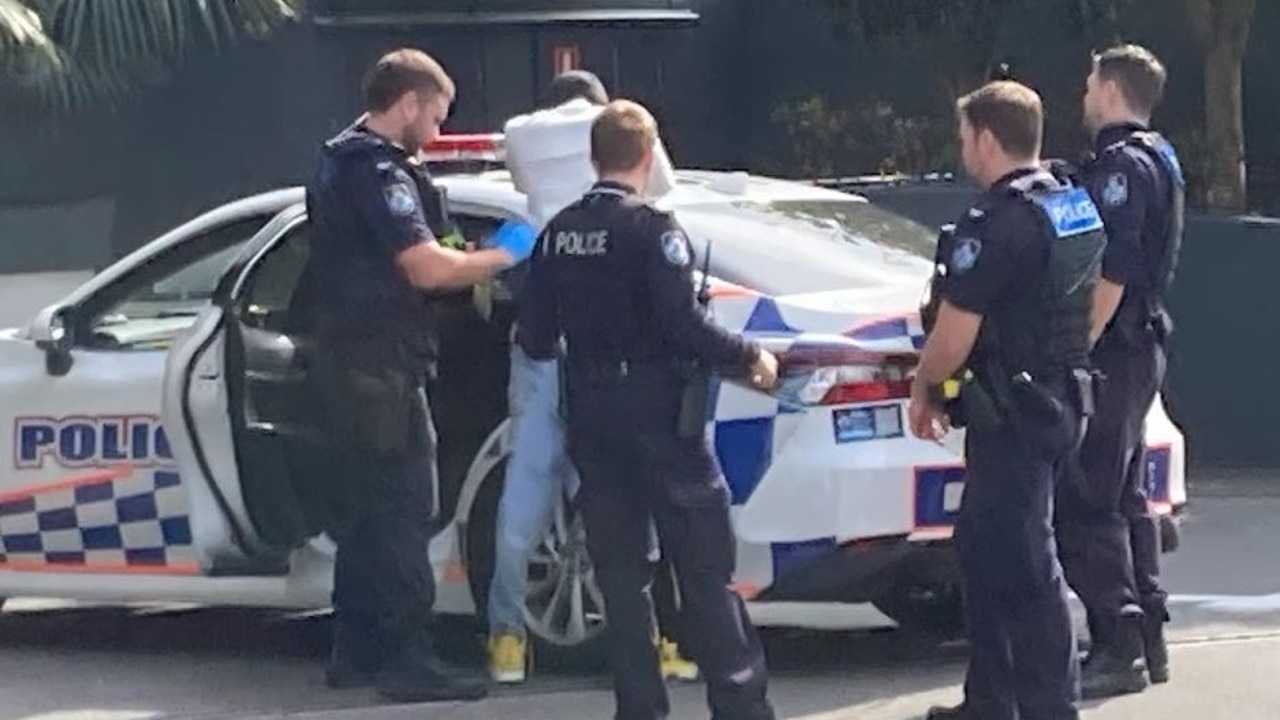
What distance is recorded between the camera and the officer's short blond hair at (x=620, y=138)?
20.3 ft

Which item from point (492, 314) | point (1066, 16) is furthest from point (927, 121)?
point (492, 314)

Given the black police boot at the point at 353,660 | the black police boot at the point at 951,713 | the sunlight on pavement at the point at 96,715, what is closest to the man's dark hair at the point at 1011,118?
the black police boot at the point at 951,713

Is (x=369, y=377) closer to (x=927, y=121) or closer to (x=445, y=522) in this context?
(x=445, y=522)

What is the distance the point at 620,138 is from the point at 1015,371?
3.61 feet

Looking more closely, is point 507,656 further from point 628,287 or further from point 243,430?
point 628,287

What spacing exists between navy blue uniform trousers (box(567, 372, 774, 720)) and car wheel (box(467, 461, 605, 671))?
80cm

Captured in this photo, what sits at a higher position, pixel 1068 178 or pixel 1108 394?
pixel 1068 178

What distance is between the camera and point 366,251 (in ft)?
22.7

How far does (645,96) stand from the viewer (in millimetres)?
16109

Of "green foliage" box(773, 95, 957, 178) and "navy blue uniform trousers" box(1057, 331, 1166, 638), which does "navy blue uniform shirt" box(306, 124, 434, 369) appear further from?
"green foliage" box(773, 95, 957, 178)

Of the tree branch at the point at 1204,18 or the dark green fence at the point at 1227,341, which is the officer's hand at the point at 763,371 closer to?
the dark green fence at the point at 1227,341

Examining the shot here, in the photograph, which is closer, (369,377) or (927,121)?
(369,377)

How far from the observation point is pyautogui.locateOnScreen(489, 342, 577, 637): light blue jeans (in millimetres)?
6949

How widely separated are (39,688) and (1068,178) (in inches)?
132
